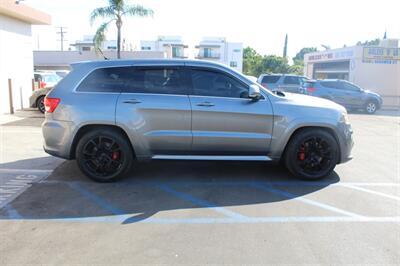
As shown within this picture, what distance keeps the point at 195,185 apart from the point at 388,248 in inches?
108

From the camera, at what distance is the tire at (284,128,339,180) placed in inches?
219

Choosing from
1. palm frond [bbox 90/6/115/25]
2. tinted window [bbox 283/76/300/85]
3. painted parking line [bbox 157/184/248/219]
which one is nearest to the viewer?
painted parking line [bbox 157/184/248/219]

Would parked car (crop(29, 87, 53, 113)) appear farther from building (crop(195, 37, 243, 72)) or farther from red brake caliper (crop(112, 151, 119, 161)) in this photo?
building (crop(195, 37, 243, 72))

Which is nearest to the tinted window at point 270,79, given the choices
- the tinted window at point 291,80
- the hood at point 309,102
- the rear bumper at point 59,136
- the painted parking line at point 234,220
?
the tinted window at point 291,80

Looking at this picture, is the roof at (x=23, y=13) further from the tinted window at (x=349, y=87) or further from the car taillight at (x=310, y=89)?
the tinted window at (x=349, y=87)

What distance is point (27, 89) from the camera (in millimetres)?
15148

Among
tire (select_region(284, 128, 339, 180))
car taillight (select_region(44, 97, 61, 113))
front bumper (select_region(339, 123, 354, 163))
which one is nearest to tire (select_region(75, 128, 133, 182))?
car taillight (select_region(44, 97, 61, 113))

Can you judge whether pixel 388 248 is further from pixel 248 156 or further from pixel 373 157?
pixel 373 157

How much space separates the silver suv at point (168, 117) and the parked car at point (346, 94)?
13208 millimetres

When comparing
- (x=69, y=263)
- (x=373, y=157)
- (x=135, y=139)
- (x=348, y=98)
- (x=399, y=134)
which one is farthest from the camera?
(x=348, y=98)

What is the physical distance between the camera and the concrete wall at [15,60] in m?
13.1

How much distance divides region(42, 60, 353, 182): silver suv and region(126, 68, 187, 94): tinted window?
2 cm

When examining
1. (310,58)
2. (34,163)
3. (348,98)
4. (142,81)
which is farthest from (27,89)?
(310,58)

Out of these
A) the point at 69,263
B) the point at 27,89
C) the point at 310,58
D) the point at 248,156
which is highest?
the point at 310,58
